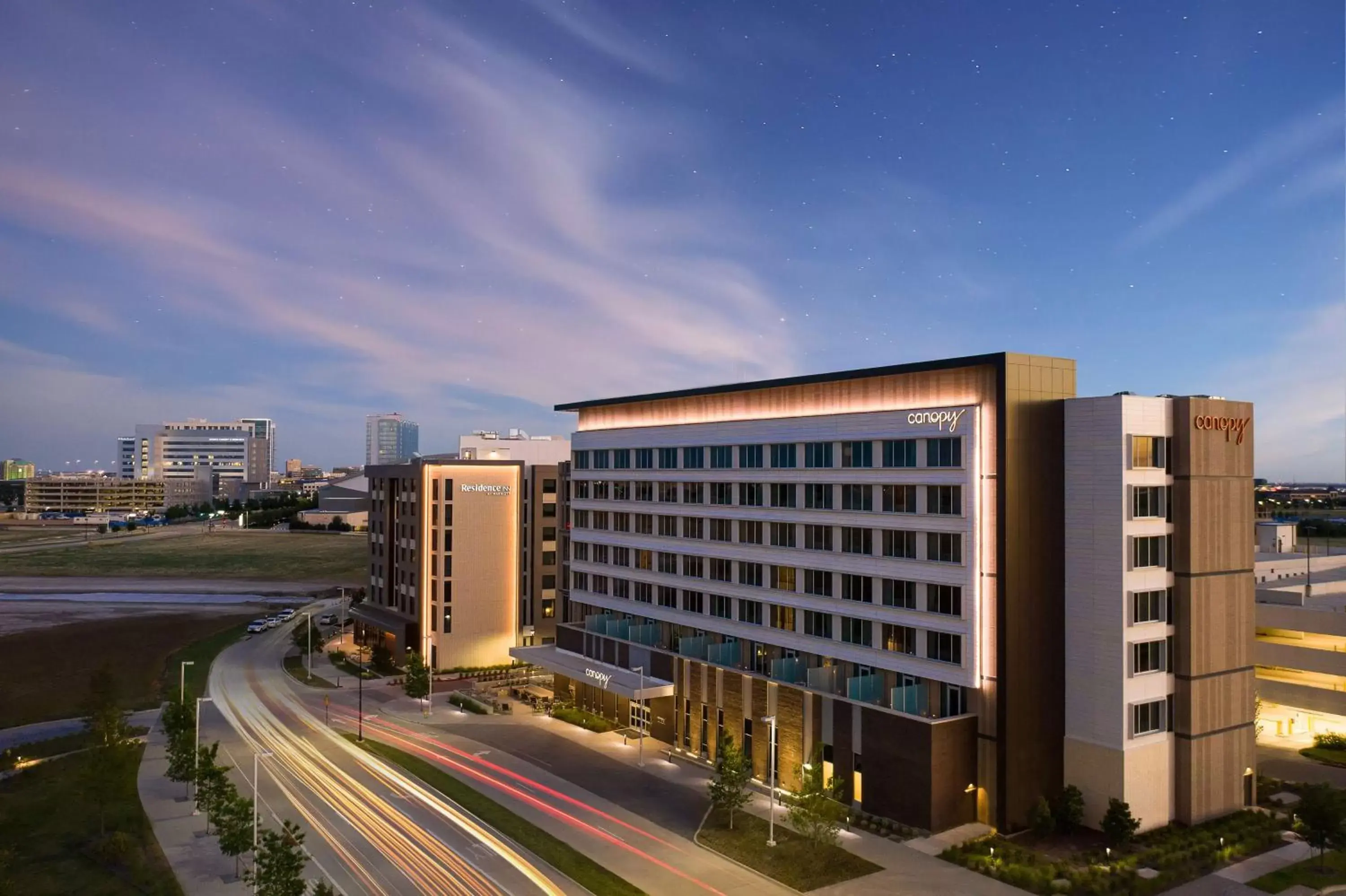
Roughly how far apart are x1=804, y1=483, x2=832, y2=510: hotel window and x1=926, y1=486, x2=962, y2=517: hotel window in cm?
725

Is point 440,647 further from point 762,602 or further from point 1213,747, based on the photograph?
point 1213,747

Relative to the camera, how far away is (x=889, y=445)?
50531 millimetres

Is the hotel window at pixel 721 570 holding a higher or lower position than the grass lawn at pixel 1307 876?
higher

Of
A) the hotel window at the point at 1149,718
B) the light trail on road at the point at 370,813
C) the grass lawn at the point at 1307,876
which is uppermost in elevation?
the hotel window at the point at 1149,718

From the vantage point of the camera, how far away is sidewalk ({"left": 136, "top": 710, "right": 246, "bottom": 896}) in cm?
3969

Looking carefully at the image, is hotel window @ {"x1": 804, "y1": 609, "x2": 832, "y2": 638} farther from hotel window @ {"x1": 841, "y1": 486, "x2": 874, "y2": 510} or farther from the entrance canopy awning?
the entrance canopy awning

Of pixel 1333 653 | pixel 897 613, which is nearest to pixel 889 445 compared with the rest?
pixel 897 613

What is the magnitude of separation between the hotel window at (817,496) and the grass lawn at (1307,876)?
90.2 ft

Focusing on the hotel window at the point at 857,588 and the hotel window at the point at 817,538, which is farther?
the hotel window at the point at 817,538

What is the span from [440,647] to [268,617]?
49.4 m

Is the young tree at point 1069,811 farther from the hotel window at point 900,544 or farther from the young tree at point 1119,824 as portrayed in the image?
the hotel window at point 900,544

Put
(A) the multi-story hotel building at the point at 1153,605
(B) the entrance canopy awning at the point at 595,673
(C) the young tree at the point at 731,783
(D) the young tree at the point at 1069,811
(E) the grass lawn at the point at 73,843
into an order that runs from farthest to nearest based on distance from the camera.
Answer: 1. (B) the entrance canopy awning at the point at 595,673
2. (C) the young tree at the point at 731,783
3. (A) the multi-story hotel building at the point at 1153,605
4. (D) the young tree at the point at 1069,811
5. (E) the grass lawn at the point at 73,843

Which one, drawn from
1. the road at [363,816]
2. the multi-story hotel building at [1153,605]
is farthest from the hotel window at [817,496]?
the road at [363,816]

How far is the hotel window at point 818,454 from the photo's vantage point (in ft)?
178
